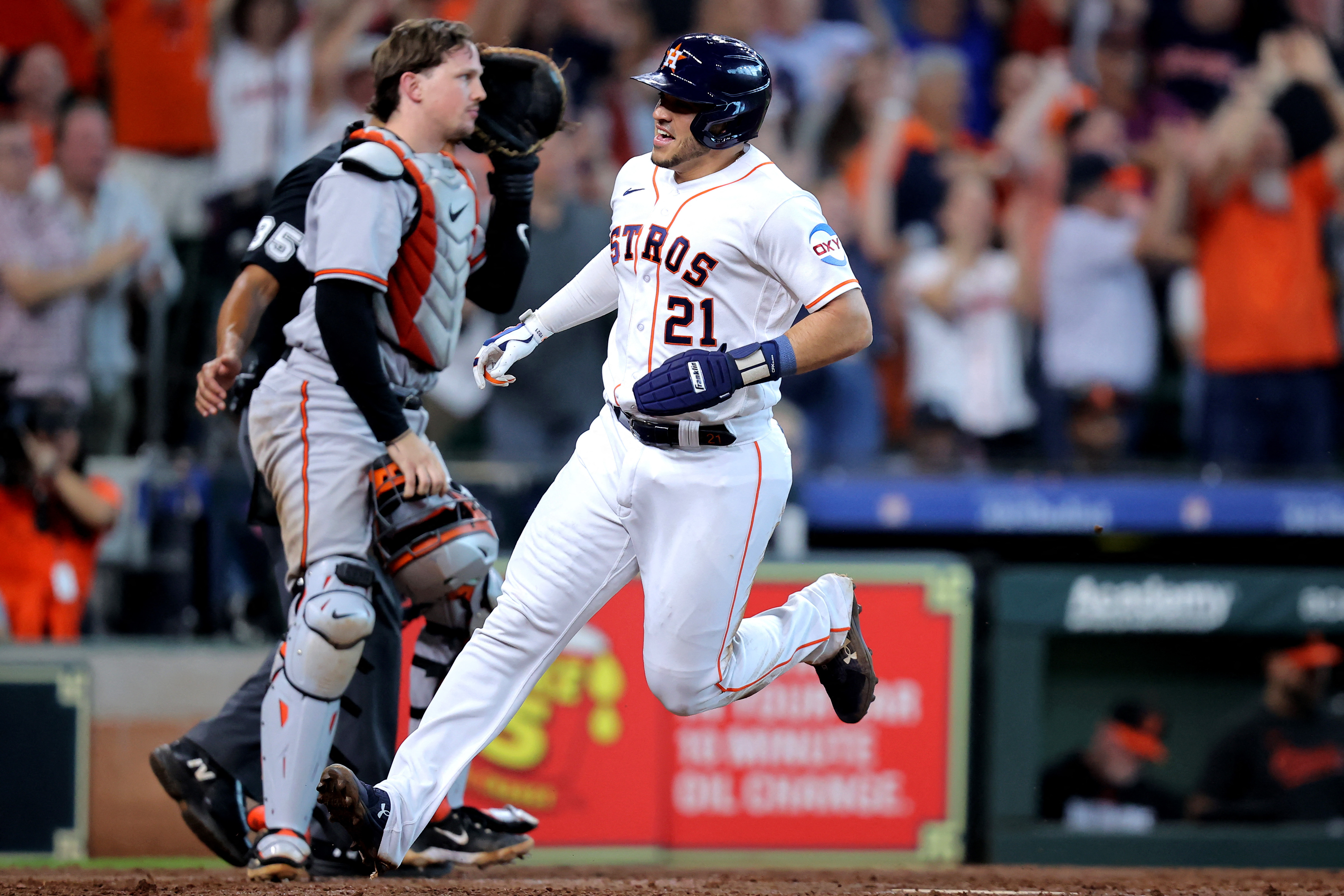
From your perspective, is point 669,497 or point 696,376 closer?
point 696,376

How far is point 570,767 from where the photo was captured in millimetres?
6211

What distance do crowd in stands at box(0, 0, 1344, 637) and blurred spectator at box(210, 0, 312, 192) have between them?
1cm

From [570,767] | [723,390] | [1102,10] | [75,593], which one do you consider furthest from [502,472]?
[1102,10]

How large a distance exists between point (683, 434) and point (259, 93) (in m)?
4.81

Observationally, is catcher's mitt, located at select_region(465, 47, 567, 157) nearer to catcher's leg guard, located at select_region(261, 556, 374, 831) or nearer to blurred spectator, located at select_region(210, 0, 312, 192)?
catcher's leg guard, located at select_region(261, 556, 374, 831)

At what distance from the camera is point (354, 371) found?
4078 millimetres

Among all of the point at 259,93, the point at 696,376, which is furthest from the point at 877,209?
the point at 696,376

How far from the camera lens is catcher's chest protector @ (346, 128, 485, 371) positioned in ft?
14.0

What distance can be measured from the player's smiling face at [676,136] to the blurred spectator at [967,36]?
541 centimetres

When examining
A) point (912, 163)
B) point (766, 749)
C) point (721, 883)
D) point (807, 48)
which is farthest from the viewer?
point (807, 48)

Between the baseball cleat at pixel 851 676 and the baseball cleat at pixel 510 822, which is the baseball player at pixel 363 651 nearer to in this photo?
the baseball cleat at pixel 510 822

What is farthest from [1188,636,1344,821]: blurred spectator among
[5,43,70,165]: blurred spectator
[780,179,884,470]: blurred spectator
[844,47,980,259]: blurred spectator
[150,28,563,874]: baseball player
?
[5,43,70,165]: blurred spectator

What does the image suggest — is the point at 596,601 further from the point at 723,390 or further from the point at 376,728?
the point at 376,728

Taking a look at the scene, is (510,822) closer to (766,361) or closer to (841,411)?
(766,361)
